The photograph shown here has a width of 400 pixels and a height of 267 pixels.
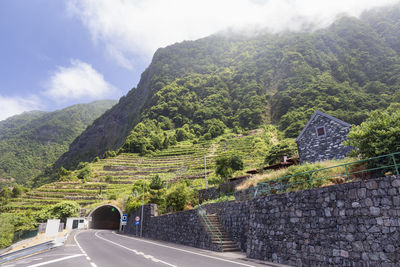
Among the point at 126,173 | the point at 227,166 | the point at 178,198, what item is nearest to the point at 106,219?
the point at 126,173

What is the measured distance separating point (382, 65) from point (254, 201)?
129 meters

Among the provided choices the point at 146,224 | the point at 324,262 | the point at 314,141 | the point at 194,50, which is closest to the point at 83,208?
the point at 146,224

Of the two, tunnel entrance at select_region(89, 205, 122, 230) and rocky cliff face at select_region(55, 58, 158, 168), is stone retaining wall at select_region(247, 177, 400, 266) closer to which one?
tunnel entrance at select_region(89, 205, 122, 230)

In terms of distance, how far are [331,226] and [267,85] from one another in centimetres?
13388

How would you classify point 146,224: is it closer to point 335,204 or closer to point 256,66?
point 335,204

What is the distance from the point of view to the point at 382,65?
109062mm

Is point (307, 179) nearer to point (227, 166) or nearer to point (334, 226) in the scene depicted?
point (334, 226)

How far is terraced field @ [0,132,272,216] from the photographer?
195ft

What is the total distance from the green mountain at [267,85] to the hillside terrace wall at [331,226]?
8362 centimetres

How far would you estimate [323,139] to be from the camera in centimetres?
2353

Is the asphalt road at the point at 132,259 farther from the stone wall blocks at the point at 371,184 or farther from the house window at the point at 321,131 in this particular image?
the house window at the point at 321,131

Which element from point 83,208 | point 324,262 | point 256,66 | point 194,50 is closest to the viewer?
point 324,262

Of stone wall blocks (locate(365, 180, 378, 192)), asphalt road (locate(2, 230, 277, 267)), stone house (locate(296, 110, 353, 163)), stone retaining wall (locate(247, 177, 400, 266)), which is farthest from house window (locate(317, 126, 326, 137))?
stone wall blocks (locate(365, 180, 378, 192))

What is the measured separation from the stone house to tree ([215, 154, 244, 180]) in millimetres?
10113
